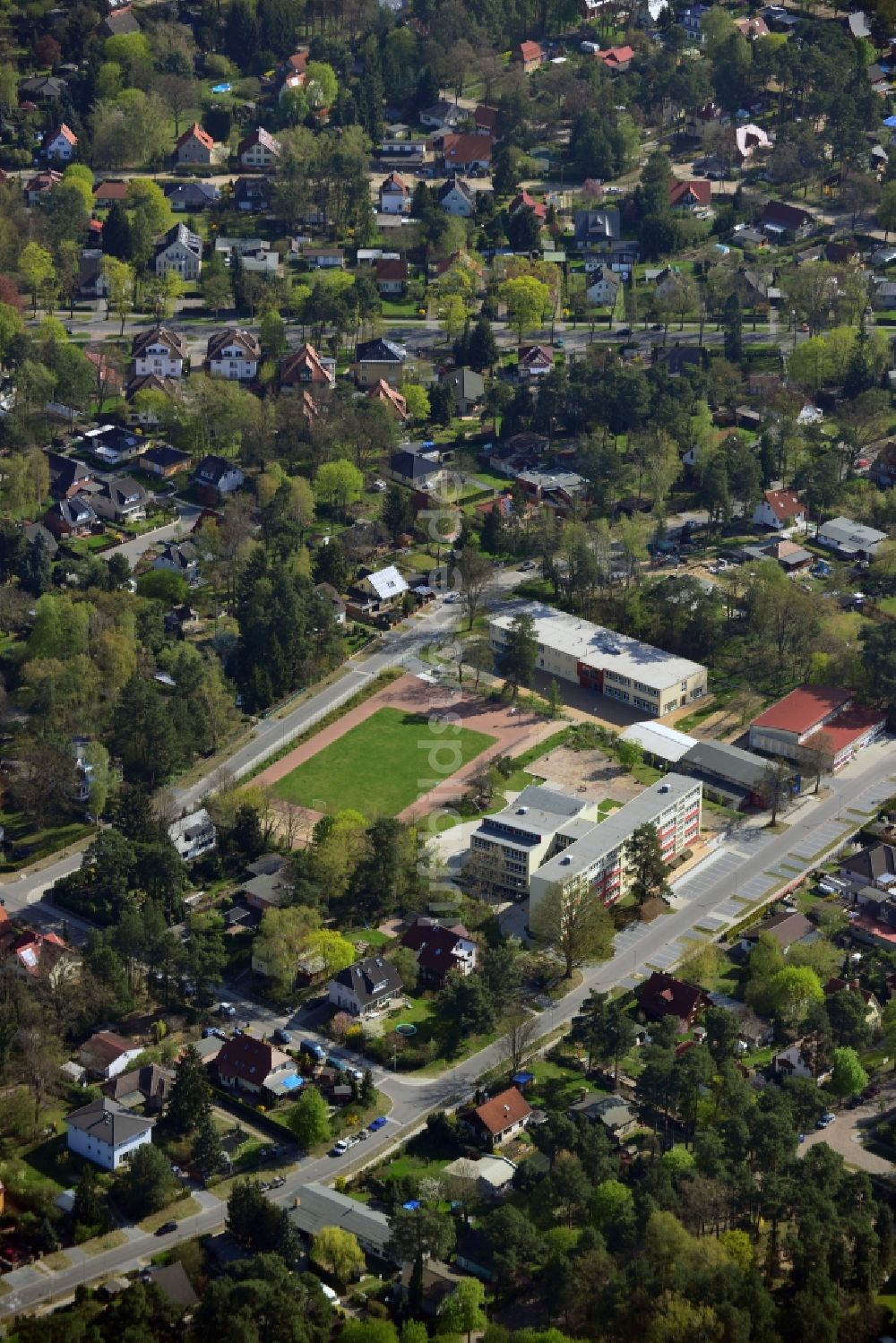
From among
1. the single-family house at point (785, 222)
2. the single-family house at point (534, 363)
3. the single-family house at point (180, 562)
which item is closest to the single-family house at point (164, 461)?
the single-family house at point (180, 562)

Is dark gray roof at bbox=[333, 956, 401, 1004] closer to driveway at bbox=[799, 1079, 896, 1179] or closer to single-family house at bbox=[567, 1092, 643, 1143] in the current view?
single-family house at bbox=[567, 1092, 643, 1143]

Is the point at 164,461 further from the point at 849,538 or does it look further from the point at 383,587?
the point at 849,538

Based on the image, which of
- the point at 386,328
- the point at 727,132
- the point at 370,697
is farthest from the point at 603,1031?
the point at 727,132

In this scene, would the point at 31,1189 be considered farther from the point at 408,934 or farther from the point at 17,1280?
the point at 408,934

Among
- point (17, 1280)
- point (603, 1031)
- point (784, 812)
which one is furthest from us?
point (784, 812)

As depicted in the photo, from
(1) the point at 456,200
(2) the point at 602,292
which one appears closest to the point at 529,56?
(1) the point at 456,200

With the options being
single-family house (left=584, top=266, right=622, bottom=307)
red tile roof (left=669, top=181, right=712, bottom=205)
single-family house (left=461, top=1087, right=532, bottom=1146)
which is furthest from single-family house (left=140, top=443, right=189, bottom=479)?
single-family house (left=461, top=1087, right=532, bottom=1146)

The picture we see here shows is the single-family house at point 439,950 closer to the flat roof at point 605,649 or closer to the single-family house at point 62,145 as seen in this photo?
the flat roof at point 605,649
